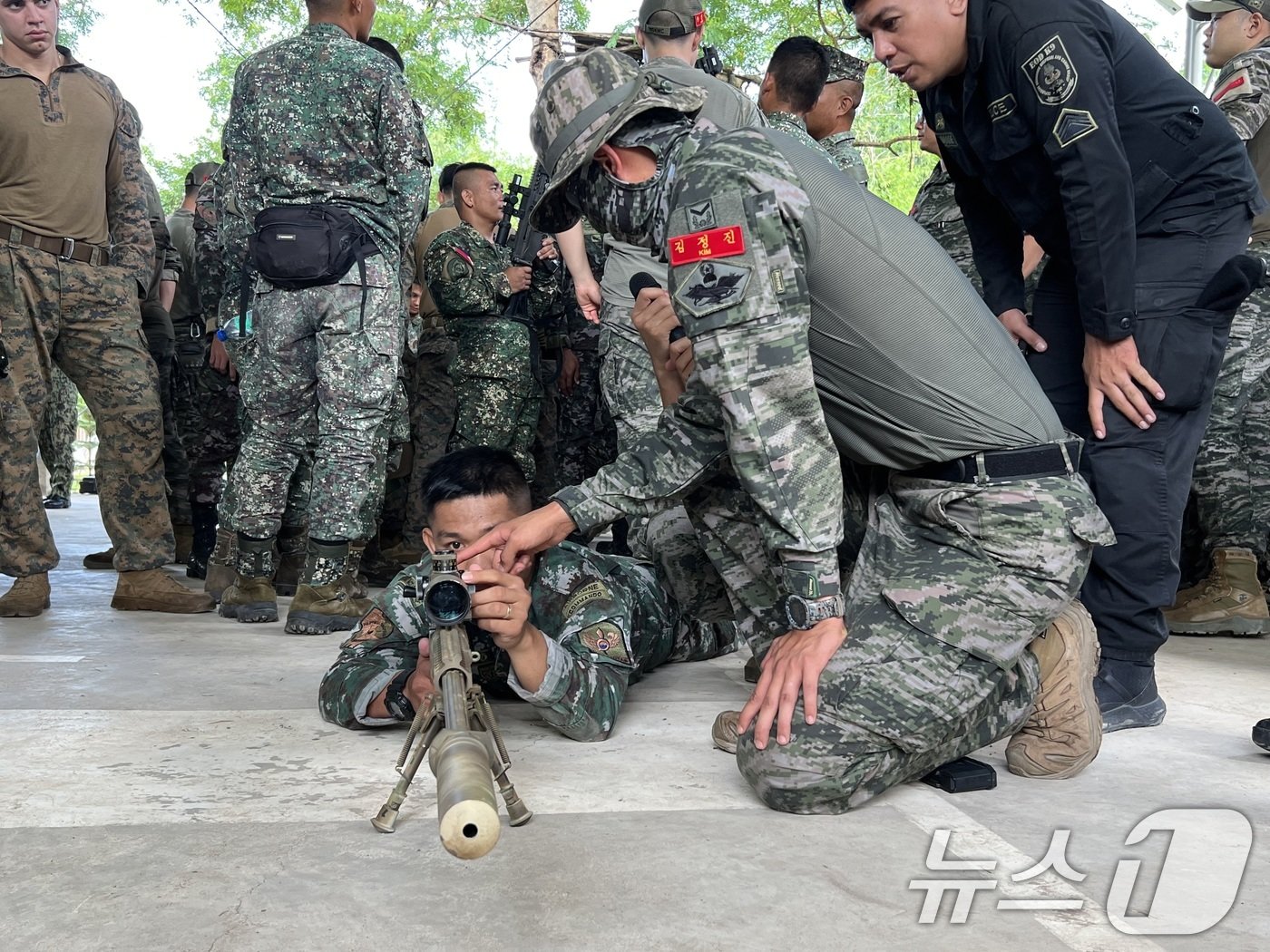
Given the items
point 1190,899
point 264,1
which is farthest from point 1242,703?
point 264,1

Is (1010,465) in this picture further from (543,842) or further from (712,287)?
(543,842)

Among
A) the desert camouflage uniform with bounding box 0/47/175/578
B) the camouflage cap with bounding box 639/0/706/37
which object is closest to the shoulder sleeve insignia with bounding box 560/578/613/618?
the camouflage cap with bounding box 639/0/706/37

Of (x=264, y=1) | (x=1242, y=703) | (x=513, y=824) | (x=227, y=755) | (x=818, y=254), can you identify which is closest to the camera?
(x=513, y=824)

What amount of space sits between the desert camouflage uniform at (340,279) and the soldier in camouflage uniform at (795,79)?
1.49 metres

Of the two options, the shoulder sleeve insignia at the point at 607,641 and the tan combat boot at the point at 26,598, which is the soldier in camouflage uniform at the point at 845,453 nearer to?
the shoulder sleeve insignia at the point at 607,641

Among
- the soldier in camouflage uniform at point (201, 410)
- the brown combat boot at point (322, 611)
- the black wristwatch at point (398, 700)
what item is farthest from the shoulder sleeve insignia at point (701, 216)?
the soldier in camouflage uniform at point (201, 410)

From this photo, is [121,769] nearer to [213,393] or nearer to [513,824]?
[513,824]

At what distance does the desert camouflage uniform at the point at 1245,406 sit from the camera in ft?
12.7

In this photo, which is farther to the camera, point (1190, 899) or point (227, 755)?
point (227, 755)

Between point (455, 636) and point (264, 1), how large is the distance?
15372 mm

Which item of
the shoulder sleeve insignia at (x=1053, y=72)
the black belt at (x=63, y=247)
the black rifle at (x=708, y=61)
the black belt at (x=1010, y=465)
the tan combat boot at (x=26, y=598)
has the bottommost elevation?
the tan combat boot at (x=26, y=598)

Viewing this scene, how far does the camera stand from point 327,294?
13.5 feet

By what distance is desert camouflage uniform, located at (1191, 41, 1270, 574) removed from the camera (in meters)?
3.87

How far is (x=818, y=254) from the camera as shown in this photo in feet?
7.35
